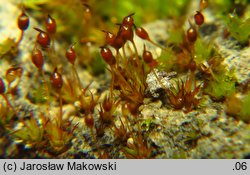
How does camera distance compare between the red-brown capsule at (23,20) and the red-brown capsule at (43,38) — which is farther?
the red-brown capsule at (23,20)

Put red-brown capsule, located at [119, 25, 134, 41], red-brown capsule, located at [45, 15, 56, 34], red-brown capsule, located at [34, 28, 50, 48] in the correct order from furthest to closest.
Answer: red-brown capsule, located at [45, 15, 56, 34] → red-brown capsule, located at [34, 28, 50, 48] → red-brown capsule, located at [119, 25, 134, 41]

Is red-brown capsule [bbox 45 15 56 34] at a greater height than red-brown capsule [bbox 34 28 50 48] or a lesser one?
greater

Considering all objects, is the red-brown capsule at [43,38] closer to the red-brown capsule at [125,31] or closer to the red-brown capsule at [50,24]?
the red-brown capsule at [50,24]

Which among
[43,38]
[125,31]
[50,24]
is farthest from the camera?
[50,24]

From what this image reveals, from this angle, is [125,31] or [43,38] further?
[43,38]

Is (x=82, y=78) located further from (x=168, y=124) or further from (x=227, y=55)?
(x=227, y=55)

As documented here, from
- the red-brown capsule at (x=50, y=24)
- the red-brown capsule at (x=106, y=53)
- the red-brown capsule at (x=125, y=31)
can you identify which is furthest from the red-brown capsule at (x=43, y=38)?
the red-brown capsule at (x=125, y=31)

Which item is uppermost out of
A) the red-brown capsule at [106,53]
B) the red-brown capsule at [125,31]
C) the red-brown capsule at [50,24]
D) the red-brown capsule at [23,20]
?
the red-brown capsule at [23,20]

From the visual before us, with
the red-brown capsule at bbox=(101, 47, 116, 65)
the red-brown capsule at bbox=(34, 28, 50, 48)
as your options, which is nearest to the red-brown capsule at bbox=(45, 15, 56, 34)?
the red-brown capsule at bbox=(34, 28, 50, 48)

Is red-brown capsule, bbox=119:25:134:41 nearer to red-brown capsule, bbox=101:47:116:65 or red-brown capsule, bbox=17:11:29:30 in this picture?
red-brown capsule, bbox=101:47:116:65

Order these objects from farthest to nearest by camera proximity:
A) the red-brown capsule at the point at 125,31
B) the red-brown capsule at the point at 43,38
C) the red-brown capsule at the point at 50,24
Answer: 1. the red-brown capsule at the point at 50,24
2. the red-brown capsule at the point at 43,38
3. the red-brown capsule at the point at 125,31

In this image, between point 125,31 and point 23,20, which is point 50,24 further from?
point 125,31

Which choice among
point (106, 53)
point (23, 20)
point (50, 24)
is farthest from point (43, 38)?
point (106, 53)

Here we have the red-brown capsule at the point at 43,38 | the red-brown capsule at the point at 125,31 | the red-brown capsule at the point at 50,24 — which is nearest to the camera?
the red-brown capsule at the point at 125,31
